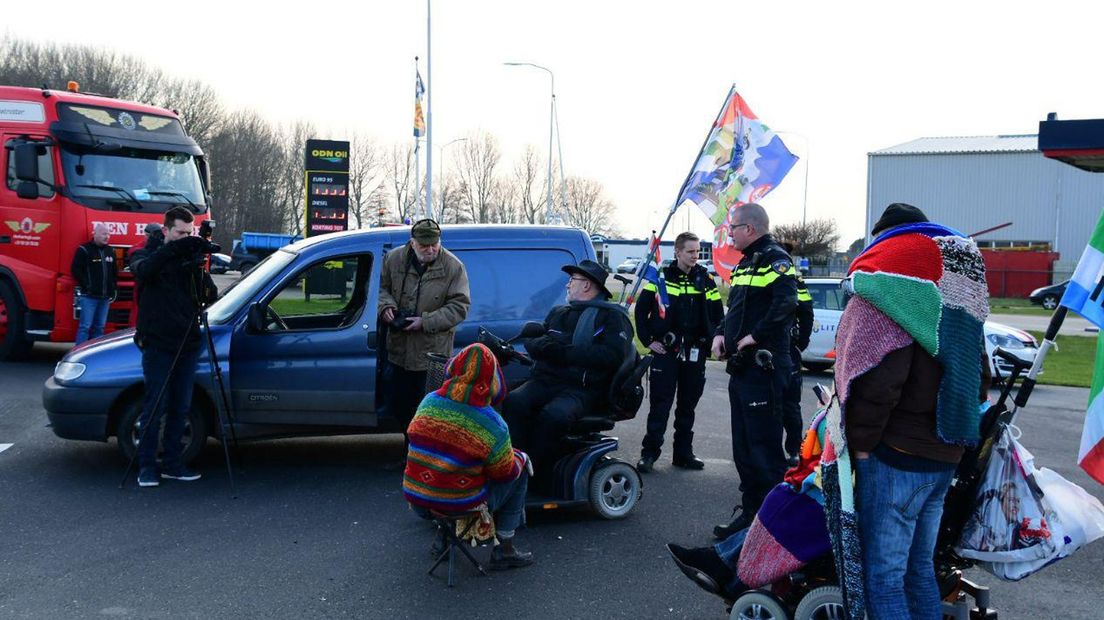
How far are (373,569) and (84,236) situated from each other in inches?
365

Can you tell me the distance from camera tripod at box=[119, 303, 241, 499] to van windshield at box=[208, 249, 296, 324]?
0.50 feet

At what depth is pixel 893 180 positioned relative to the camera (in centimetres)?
6291

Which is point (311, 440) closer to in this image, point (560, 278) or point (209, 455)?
point (209, 455)

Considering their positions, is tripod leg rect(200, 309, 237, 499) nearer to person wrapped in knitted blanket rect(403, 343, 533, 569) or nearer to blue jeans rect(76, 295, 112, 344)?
person wrapped in knitted blanket rect(403, 343, 533, 569)

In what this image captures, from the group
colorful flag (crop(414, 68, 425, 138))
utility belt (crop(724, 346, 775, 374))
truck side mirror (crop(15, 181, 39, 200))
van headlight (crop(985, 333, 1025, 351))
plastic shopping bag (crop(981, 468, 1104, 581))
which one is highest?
colorful flag (crop(414, 68, 425, 138))

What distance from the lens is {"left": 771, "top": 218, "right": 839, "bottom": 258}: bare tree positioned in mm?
59666

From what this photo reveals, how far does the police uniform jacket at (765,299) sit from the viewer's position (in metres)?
5.96

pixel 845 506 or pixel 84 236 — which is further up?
pixel 84 236

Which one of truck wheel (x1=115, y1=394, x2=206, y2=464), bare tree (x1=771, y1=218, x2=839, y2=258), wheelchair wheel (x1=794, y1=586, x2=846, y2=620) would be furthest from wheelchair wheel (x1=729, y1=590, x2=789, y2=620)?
bare tree (x1=771, y1=218, x2=839, y2=258)

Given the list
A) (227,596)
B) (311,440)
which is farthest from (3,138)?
(227,596)

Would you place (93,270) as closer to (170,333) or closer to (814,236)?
(170,333)

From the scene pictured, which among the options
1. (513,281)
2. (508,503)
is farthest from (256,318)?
(508,503)

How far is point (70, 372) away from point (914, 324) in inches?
246

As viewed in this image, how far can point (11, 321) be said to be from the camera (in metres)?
12.8
